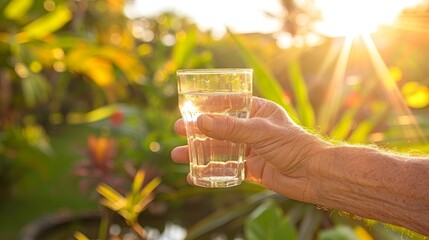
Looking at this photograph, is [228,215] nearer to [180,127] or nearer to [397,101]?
[397,101]

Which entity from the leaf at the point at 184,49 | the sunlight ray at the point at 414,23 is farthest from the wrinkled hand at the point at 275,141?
the sunlight ray at the point at 414,23

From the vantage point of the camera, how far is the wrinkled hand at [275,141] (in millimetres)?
1219

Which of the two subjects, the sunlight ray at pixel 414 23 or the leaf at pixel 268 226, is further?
the sunlight ray at pixel 414 23

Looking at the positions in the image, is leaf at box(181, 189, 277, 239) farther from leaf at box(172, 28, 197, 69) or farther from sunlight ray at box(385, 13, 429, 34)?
sunlight ray at box(385, 13, 429, 34)

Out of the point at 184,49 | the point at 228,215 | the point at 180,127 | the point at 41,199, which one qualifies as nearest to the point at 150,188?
the point at 228,215

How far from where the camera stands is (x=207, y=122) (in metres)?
1.21

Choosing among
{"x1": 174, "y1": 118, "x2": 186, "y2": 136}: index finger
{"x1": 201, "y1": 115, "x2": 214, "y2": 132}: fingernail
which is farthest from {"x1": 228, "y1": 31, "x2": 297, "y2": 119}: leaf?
{"x1": 201, "y1": 115, "x2": 214, "y2": 132}: fingernail

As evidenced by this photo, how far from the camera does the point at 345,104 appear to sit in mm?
3895

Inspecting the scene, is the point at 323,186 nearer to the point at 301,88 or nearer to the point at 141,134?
the point at 301,88

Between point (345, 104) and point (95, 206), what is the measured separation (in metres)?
3.15

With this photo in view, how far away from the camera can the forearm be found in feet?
Result: 3.87

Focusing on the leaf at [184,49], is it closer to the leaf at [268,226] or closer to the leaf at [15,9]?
the leaf at [15,9]

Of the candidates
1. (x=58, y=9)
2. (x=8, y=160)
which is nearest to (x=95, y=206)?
(x=8, y=160)

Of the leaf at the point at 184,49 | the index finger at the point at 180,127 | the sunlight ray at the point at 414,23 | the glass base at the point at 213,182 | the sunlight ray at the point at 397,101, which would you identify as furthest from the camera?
the sunlight ray at the point at 414,23
